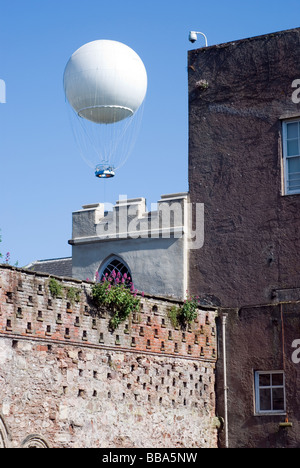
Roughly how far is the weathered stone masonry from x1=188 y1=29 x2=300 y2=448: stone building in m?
0.84

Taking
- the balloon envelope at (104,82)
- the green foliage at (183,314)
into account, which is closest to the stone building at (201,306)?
the green foliage at (183,314)

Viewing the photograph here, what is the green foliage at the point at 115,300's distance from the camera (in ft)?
59.2

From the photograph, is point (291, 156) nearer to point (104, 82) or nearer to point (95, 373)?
point (104, 82)

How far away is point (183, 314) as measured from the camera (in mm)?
20422

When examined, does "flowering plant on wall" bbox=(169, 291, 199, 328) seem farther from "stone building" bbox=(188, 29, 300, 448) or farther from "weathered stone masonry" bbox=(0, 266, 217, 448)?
"stone building" bbox=(188, 29, 300, 448)

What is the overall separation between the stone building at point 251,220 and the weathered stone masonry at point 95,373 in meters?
0.84

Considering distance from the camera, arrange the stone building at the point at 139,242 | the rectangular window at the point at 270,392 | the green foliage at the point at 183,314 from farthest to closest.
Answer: the stone building at the point at 139,242 → the rectangular window at the point at 270,392 → the green foliage at the point at 183,314

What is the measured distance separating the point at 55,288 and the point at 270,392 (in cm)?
664

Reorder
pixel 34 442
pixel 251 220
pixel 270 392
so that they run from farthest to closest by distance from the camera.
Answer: pixel 251 220 → pixel 270 392 → pixel 34 442

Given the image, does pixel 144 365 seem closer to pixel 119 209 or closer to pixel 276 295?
pixel 276 295

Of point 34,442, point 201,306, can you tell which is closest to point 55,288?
point 34,442

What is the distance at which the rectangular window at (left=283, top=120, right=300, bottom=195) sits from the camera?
22203 mm

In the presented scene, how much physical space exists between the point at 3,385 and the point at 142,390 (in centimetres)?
417

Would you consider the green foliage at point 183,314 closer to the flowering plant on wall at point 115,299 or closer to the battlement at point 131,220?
the flowering plant on wall at point 115,299
